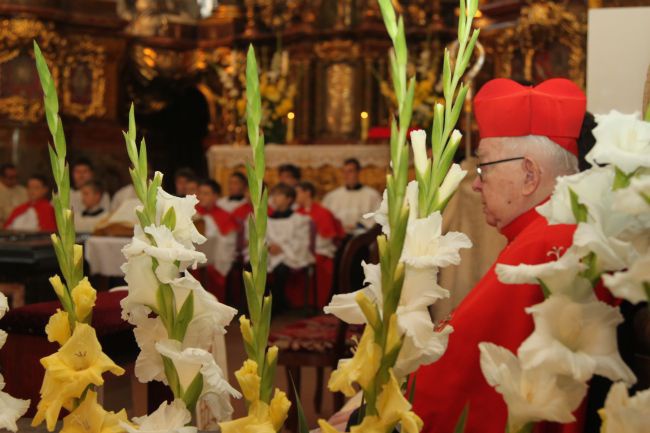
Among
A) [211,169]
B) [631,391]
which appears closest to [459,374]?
Result: [631,391]

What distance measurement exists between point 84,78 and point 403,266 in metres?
15.4

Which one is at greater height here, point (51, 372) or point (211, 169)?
point (51, 372)

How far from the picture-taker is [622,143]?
93cm

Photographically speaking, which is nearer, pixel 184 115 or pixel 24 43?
pixel 24 43

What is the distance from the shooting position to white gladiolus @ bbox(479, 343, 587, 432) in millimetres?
909

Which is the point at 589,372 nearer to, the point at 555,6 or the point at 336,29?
the point at 555,6

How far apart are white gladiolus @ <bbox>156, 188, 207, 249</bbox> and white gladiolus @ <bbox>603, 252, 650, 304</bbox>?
1.40 ft

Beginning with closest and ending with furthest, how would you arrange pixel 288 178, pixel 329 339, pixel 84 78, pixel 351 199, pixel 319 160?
pixel 329 339, pixel 288 178, pixel 351 199, pixel 319 160, pixel 84 78

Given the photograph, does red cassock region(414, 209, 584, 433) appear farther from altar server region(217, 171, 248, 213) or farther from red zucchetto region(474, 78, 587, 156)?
altar server region(217, 171, 248, 213)

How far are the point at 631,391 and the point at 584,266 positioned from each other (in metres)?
0.69

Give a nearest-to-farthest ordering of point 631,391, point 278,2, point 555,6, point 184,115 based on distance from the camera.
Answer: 1. point 631,391
2. point 555,6
3. point 278,2
4. point 184,115

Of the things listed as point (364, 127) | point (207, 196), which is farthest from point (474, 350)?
point (364, 127)

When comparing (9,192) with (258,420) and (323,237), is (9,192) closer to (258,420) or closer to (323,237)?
(323,237)

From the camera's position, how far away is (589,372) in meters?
0.89
